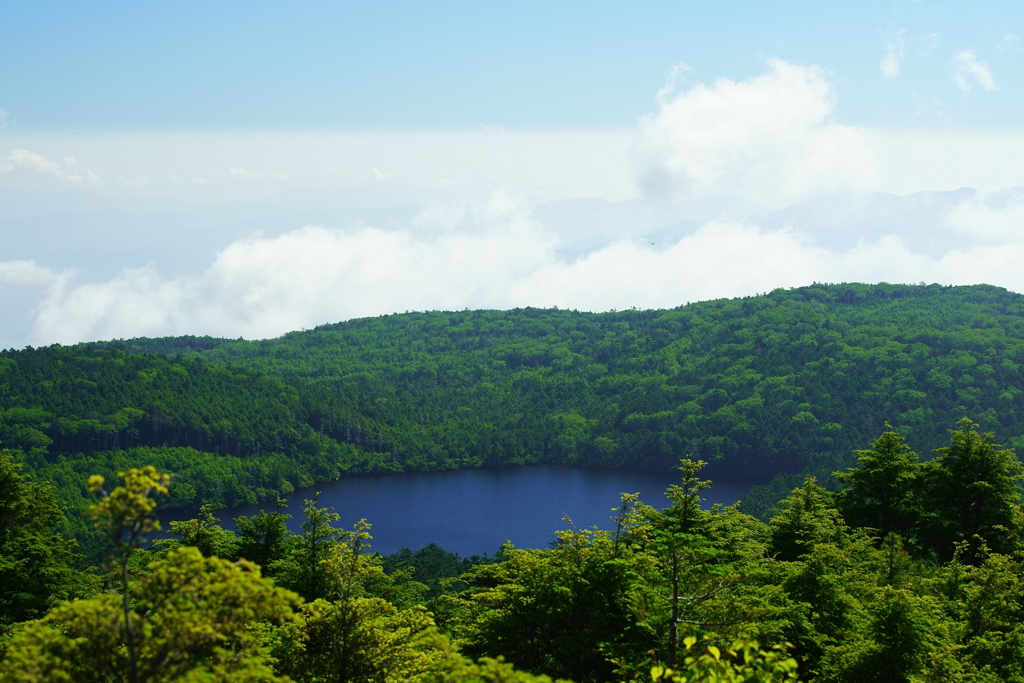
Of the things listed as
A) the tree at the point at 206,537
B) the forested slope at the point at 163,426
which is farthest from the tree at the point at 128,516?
the forested slope at the point at 163,426

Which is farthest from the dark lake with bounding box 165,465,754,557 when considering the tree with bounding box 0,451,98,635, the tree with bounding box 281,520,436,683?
the tree with bounding box 281,520,436,683


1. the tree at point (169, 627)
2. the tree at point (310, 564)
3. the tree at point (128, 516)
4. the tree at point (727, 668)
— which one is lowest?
the tree at point (310, 564)

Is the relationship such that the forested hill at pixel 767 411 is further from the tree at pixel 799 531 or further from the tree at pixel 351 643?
the tree at pixel 351 643

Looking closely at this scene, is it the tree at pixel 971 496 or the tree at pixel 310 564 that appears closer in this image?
the tree at pixel 310 564

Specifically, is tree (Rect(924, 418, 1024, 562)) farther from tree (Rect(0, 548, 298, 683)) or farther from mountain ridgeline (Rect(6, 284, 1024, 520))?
mountain ridgeline (Rect(6, 284, 1024, 520))

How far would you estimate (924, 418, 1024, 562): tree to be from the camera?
134 feet

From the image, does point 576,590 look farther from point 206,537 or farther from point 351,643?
point 206,537

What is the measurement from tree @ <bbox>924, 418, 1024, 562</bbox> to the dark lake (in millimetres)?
70852

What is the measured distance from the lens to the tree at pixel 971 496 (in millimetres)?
40938

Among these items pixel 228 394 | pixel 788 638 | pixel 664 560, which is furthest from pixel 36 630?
pixel 228 394

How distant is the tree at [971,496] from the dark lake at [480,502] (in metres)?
70.9

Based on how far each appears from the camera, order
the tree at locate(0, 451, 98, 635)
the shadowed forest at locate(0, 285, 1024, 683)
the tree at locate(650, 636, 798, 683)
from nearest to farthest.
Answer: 1. the shadowed forest at locate(0, 285, 1024, 683)
2. the tree at locate(650, 636, 798, 683)
3. the tree at locate(0, 451, 98, 635)

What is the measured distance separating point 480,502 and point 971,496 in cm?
10488

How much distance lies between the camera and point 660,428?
176500mm
